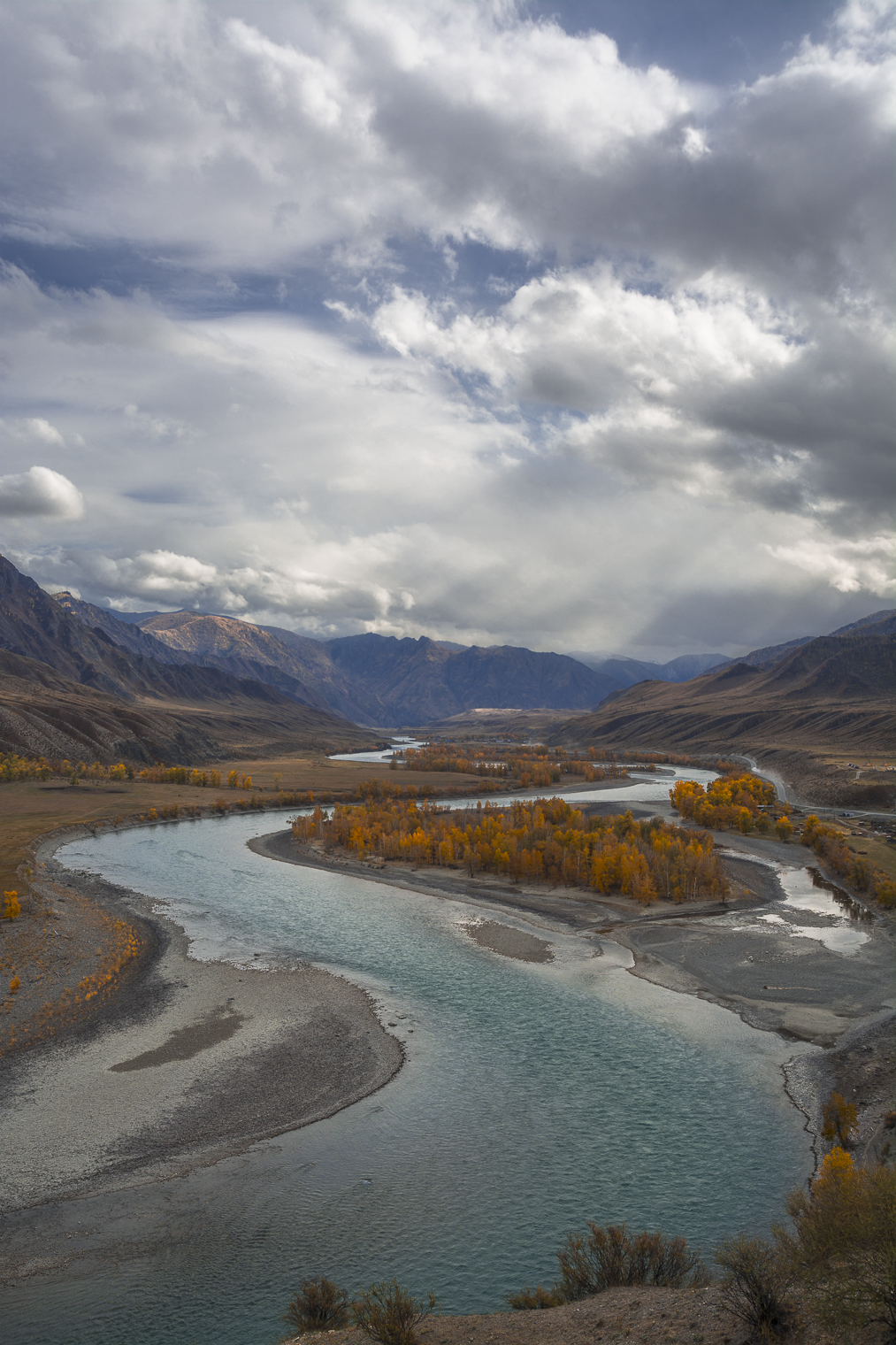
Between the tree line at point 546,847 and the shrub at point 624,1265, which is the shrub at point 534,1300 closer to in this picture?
the shrub at point 624,1265

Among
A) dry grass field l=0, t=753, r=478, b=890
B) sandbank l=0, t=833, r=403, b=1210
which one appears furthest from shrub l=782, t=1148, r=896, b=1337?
dry grass field l=0, t=753, r=478, b=890

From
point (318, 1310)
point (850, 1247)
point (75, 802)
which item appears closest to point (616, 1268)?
point (850, 1247)

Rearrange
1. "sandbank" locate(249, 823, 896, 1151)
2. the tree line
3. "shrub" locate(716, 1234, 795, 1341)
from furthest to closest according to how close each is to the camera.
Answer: the tree line → "sandbank" locate(249, 823, 896, 1151) → "shrub" locate(716, 1234, 795, 1341)

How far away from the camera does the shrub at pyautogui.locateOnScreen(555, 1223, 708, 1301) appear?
72.6ft

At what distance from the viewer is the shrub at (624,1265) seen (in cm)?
2214

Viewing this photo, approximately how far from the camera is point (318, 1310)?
68.9 ft

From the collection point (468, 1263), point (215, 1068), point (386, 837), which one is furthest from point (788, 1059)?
point (386, 837)

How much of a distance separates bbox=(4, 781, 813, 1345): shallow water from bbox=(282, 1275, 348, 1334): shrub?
1544 mm

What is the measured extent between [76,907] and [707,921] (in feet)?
202

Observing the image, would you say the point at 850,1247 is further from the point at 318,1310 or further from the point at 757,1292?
the point at 318,1310

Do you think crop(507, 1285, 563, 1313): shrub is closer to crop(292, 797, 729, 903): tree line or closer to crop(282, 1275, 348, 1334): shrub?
crop(282, 1275, 348, 1334): shrub

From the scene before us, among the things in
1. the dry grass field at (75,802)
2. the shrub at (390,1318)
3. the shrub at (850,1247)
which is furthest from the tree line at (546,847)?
the shrub at (390,1318)

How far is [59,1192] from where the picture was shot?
28172 millimetres

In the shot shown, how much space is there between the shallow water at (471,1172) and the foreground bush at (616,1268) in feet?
5.72
